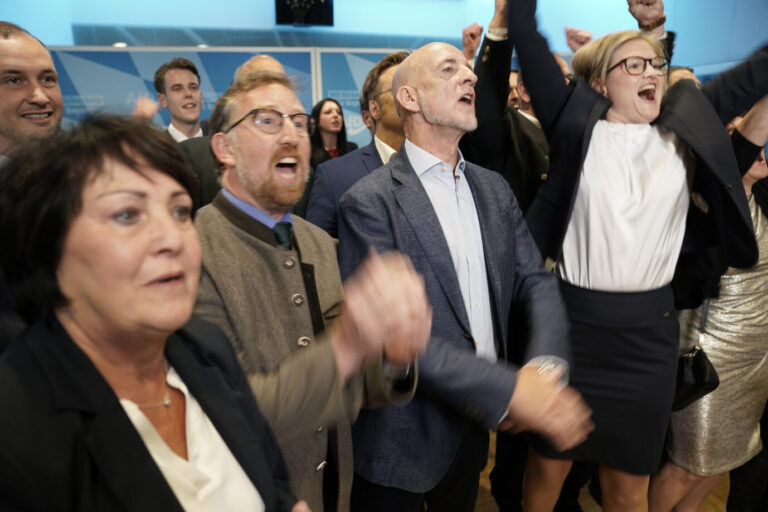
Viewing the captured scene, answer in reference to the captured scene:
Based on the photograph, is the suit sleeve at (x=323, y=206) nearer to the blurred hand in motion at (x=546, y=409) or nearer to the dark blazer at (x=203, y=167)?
the dark blazer at (x=203, y=167)

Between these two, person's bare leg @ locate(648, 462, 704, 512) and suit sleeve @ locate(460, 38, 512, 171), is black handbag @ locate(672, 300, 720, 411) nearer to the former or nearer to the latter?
person's bare leg @ locate(648, 462, 704, 512)

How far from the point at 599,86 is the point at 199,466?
1672 mm

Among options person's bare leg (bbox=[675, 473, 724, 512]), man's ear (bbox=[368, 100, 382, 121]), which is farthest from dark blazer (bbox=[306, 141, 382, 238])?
person's bare leg (bbox=[675, 473, 724, 512])

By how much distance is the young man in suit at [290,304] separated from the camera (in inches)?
42.1

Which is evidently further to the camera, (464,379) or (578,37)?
(578,37)

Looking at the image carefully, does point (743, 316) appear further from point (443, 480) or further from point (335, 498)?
point (335, 498)

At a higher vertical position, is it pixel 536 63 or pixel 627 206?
pixel 536 63

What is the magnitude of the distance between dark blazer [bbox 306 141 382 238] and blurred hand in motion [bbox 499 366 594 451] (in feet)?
3.62

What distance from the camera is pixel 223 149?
5.07 ft

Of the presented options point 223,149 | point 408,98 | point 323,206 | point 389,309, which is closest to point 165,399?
point 389,309

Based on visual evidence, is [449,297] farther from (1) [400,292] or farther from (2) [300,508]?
(2) [300,508]

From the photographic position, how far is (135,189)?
0.79 m

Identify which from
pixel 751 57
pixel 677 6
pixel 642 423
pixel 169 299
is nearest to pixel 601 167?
pixel 751 57

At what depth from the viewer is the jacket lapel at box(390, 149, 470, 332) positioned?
1.52 metres
